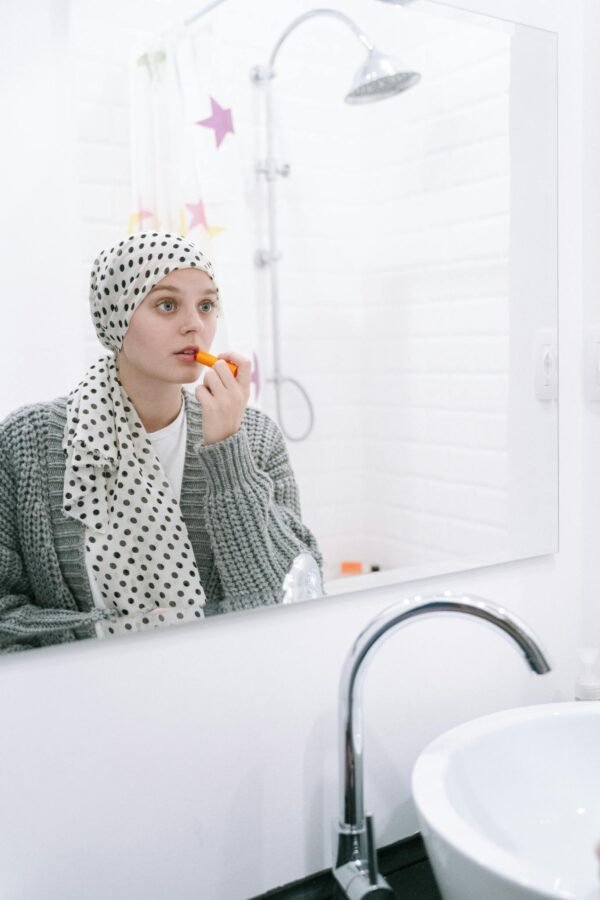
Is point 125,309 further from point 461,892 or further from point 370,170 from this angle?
point 461,892

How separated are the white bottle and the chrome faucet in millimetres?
413

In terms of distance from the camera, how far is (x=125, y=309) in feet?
3.08

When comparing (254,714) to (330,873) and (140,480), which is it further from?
(140,480)

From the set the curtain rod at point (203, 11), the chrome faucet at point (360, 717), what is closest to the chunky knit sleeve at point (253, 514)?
the chrome faucet at point (360, 717)

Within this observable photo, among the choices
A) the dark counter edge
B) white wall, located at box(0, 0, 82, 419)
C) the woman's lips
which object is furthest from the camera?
the dark counter edge

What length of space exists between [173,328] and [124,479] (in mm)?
171

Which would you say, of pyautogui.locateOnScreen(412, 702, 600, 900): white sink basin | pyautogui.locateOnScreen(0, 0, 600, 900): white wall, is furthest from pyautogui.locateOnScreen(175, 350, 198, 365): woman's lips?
pyautogui.locateOnScreen(412, 702, 600, 900): white sink basin

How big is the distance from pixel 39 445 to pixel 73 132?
321 mm

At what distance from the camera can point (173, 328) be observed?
967 mm

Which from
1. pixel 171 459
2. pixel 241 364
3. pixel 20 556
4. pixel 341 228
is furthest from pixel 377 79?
pixel 20 556

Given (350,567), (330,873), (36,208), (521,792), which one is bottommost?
(330,873)

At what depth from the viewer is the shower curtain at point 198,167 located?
949mm

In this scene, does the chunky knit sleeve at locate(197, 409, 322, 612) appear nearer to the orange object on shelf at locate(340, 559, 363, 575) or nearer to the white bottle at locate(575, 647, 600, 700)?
the orange object on shelf at locate(340, 559, 363, 575)

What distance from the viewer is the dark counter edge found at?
1.08m
